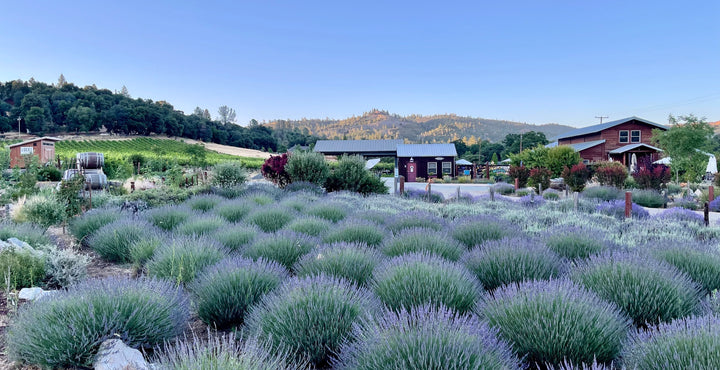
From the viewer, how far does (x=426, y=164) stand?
3672cm

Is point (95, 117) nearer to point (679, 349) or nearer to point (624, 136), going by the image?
point (624, 136)

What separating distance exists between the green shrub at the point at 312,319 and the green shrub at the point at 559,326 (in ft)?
2.90

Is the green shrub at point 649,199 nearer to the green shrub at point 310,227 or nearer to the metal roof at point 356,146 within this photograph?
the green shrub at point 310,227

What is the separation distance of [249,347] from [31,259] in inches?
148

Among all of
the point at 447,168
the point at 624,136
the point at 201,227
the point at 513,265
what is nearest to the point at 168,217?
the point at 201,227

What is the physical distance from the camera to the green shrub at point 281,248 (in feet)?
14.3

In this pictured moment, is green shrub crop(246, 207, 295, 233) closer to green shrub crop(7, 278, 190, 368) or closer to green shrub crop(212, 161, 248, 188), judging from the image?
green shrub crop(7, 278, 190, 368)

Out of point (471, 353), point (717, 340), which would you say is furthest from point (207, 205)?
point (717, 340)

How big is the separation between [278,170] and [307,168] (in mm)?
1182

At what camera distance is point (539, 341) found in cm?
232

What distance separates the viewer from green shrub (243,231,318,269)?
4.35 meters

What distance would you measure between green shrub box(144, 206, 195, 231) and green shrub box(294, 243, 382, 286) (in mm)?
3657

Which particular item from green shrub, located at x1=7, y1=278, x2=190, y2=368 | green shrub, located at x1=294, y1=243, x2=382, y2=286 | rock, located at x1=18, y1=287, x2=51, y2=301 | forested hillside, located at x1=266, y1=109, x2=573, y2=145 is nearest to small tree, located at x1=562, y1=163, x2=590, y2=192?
green shrub, located at x1=294, y1=243, x2=382, y2=286

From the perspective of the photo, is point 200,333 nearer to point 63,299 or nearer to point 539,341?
point 63,299
